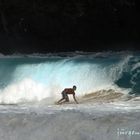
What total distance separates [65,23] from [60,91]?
14379 mm

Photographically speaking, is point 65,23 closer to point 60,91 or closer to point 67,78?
point 67,78

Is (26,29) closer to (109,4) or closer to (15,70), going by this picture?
(109,4)

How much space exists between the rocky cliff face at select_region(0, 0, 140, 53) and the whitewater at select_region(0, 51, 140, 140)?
3564mm

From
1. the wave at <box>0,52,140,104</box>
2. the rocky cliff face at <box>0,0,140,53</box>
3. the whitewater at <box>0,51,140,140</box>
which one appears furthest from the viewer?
the rocky cliff face at <box>0,0,140,53</box>

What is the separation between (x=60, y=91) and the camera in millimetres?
25234

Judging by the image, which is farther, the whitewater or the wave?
the wave

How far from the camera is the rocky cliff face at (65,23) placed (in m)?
37.8

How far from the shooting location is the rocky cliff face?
37.8 meters

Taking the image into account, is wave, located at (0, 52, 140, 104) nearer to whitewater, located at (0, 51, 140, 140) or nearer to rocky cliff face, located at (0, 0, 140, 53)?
whitewater, located at (0, 51, 140, 140)

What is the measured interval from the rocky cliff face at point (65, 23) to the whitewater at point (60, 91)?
3564mm

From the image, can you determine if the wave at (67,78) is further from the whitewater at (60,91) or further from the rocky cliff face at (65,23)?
the rocky cliff face at (65,23)

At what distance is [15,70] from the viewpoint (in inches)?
1177

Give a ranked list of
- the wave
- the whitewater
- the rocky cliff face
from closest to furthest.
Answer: the whitewater → the wave → the rocky cliff face

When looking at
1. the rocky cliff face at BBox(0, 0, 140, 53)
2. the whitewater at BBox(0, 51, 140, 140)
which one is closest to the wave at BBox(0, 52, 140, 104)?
the whitewater at BBox(0, 51, 140, 140)
